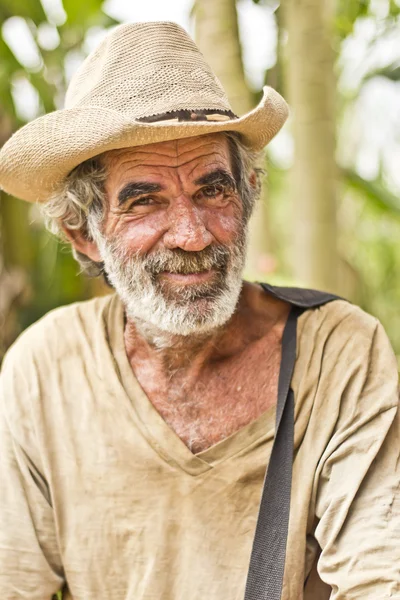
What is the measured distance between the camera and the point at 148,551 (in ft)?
7.00

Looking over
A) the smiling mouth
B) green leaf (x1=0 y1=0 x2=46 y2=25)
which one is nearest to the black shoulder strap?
the smiling mouth

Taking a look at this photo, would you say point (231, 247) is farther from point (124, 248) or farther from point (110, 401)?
point (110, 401)

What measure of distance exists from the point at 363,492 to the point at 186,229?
2.54ft

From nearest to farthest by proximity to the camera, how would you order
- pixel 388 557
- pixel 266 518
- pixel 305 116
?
1. pixel 388 557
2. pixel 266 518
3. pixel 305 116

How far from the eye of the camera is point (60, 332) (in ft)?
7.87

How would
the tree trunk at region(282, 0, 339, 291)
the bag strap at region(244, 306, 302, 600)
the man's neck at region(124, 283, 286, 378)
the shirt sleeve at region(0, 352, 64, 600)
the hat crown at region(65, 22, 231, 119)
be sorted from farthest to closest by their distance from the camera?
1. the tree trunk at region(282, 0, 339, 291)
2. the man's neck at region(124, 283, 286, 378)
3. the shirt sleeve at region(0, 352, 64, 600)
4. the hat crown at region(65, 22, 231, 119)
5. the bag strap at region(244, 306, 302, 600)

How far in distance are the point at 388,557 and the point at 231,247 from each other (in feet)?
2.82

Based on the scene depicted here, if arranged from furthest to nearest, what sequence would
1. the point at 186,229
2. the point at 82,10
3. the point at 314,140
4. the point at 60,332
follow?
the point at 82,10 < the point at 314,140 < the point at 60,332 < the point at 186,229

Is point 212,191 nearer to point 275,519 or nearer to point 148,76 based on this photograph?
point 148,76

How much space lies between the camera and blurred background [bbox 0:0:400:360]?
3.26 meters

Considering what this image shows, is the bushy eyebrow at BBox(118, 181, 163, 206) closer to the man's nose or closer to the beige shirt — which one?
the man's nose

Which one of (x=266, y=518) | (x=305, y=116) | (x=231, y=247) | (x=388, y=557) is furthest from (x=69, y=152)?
(x=305, y=116)

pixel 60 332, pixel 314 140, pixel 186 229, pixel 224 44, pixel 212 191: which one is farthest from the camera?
pixel 314 140

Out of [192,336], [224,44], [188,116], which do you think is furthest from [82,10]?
[192,336]
